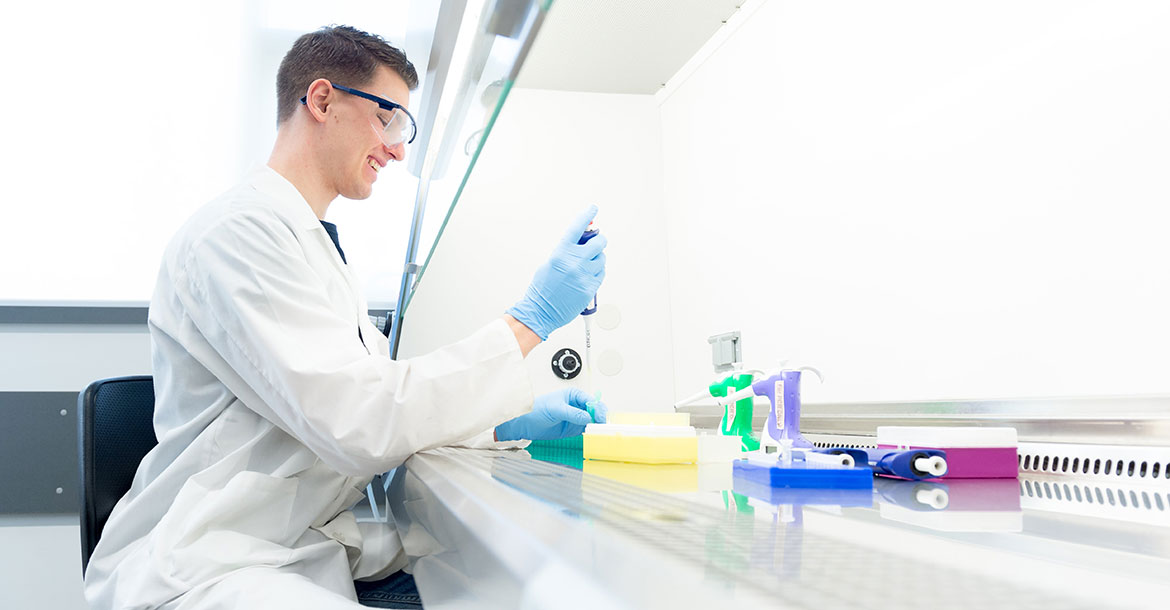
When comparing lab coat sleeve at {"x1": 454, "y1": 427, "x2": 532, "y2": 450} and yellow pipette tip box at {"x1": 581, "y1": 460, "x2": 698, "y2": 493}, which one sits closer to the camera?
yellow pipette tip box at {"x1": 581, "y1": 460, "x2": 698, "y2": 493}

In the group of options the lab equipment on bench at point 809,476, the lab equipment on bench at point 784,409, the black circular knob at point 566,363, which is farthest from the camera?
the black circular knob at point 566,363

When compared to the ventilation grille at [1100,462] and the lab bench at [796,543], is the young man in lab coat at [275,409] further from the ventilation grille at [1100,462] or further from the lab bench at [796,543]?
Result: the ventilation grille at [1100,462]

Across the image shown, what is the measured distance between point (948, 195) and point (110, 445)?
1991mm

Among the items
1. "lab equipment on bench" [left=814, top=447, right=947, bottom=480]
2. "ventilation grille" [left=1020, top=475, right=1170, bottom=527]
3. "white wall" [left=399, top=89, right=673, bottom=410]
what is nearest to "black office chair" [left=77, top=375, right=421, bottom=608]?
"lab equipment on bench" [left=814, top=447, right=947, bottom=480]

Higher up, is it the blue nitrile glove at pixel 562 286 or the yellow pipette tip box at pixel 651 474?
the blue nitrile glove at pixel 562 286

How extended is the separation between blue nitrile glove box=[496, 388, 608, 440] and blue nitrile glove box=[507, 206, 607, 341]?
0.91ft

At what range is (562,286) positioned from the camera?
4.14 ft

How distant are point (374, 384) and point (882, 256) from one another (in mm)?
1550

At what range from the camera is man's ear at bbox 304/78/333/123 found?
61.7 inches

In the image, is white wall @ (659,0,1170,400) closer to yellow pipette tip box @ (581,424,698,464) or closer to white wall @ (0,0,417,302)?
yellow pipette tip box @ (581,424,698,464)

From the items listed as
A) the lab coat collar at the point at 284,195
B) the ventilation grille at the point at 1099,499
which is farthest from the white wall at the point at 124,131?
the ventilation grille at the point at 1099,499

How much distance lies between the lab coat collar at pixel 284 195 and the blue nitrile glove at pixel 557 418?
61 centimetres

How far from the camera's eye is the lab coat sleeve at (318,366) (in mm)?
1031

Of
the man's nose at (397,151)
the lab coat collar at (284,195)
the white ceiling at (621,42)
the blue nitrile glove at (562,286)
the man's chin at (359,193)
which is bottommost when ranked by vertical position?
the blue nitrile glove at (562,286)
